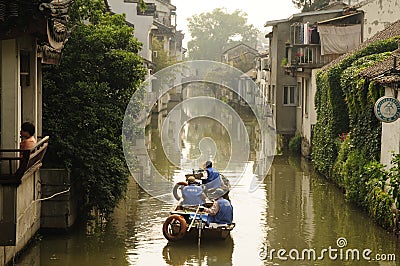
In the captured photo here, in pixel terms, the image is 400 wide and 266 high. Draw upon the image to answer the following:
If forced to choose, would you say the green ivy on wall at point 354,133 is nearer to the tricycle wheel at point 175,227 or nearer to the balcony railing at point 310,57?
the balcony railing at point 310,57

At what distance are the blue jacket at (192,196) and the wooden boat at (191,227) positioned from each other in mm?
895

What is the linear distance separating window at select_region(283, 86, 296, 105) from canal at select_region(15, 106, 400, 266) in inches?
576

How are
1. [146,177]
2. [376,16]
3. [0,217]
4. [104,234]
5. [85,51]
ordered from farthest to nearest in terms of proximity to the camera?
[376,16] < [146,177] < [85,51] < [104,234] < [0,217]

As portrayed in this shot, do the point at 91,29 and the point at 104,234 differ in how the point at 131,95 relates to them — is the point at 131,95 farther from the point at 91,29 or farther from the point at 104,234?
the point at 104,234

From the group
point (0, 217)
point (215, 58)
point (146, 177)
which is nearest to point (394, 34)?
point (146, 177)

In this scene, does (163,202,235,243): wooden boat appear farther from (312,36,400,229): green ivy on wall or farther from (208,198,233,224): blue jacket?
(312,36,400,229): green ivy on wall

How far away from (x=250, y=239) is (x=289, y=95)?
2167 centimetres

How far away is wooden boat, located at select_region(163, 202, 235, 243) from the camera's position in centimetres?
1555

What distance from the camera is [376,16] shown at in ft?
100

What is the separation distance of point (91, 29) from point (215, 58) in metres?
93.2

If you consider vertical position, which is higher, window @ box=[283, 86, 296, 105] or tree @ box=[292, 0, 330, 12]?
tree @ box=[292, 0, 330, 12]

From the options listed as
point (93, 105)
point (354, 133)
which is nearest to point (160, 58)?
point (354, 133)

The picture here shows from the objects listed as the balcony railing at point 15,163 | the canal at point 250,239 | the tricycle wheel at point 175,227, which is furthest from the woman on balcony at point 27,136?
the tricycle wheel at point 175,227

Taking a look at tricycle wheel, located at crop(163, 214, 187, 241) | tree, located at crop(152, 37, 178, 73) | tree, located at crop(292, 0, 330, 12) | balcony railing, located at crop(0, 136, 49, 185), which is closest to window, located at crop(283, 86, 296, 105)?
tree, located at crop(292, 0, 330, 12)
